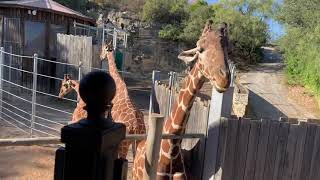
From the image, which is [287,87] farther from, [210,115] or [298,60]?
[210,115]

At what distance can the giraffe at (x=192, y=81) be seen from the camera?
3.69 metres

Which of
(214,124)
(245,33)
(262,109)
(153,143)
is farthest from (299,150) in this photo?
(245,33)

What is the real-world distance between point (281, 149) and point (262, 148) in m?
0.21

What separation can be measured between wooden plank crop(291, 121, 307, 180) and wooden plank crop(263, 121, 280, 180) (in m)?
0.22

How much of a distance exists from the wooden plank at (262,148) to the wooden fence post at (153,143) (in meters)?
1.28

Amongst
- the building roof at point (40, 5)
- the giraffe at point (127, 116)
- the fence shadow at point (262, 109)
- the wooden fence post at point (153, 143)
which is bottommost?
the fence shadow at point (262, 109)

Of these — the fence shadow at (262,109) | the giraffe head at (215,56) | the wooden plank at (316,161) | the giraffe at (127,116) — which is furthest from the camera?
the fence shadow at (262,109)

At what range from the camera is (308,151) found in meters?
4.25

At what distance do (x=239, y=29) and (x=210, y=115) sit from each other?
968 inches

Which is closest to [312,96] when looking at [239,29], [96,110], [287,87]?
[287,87]

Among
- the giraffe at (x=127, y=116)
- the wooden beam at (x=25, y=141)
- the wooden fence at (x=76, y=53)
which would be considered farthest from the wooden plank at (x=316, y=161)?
the wooden fence at (x=76, y=53)

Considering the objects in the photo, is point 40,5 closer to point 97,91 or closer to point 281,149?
point 281,149

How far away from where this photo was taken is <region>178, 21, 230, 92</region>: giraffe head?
3.55 meters

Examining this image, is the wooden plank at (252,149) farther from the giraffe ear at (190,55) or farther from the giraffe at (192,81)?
the giraffe ear at (190,55)
